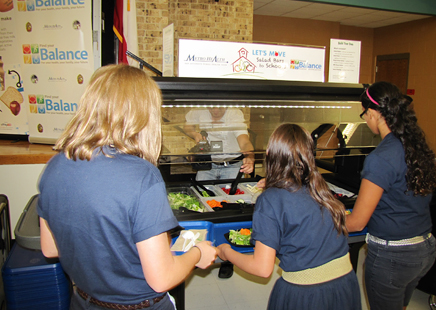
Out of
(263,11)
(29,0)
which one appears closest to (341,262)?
(29,0)

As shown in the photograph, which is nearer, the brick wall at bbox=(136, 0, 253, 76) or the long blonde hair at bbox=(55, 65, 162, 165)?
the long blonde hair at bbox=(55, 65, 162, 165)

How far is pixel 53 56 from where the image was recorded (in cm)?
281

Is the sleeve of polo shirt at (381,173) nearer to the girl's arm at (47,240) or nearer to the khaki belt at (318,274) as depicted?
the khaki belt at (318,274)

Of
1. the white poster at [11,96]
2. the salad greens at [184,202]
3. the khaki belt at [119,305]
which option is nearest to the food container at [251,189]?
the salad greens at [184,202]

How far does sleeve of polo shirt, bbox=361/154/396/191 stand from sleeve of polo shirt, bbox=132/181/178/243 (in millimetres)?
1091

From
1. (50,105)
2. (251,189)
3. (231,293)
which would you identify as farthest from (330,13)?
(231,293)

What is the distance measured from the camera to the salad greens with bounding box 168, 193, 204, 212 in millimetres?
2031

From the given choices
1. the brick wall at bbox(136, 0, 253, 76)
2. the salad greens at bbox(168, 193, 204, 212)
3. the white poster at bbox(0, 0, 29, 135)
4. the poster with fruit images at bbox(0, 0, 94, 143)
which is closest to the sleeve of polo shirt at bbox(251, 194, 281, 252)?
the salad greens at bbox(168, 193, 204, 212)

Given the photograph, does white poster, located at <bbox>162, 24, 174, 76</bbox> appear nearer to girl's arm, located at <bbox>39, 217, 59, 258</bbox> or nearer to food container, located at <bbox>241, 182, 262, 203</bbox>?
food container, located at <bbox>241, 182, 262, 203</bbox>

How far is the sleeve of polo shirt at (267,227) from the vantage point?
122cm

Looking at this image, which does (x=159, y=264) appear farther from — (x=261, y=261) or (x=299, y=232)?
(x=299, y=232)

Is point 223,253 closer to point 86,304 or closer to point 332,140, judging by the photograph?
point 86,304

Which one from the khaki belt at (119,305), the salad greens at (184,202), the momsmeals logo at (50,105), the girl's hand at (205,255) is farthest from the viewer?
the momsmeals logo at (50,105)

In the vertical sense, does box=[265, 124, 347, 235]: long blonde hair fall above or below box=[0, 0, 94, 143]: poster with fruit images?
below
